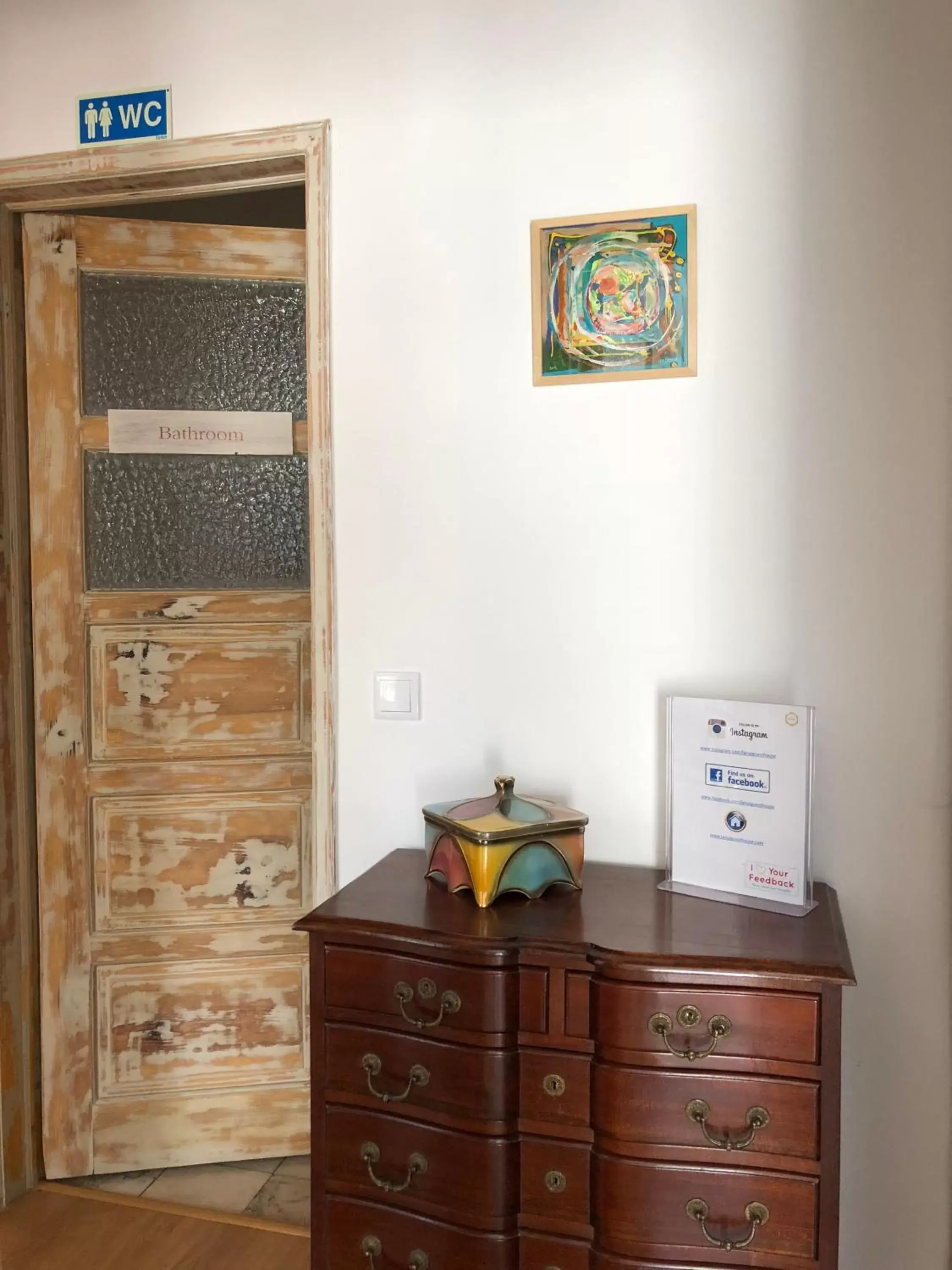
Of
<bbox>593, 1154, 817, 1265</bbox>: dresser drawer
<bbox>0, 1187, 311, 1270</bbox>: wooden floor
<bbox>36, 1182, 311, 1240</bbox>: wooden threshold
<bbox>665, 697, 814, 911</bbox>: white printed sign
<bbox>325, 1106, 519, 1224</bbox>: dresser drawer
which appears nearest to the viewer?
<bbox>593, 1154, 817, 1265</bbox>: dresser drawer

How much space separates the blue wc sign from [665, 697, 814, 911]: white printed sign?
1514 mm

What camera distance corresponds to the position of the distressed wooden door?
2217 mm

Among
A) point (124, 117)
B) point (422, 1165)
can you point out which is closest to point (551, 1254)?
point (422, 1165)

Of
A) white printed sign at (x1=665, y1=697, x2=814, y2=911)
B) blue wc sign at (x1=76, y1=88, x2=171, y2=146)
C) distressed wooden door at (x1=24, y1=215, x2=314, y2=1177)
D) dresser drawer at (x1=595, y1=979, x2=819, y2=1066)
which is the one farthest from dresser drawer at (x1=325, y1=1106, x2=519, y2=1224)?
blue wc sign at (x1=76, y1=88, x2=171, y2=146)

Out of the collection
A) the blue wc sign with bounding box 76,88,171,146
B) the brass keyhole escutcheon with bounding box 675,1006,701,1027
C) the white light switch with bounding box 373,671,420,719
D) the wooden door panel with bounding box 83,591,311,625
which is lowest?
the brass keyhole escutcheon with bounding box 675,1006,701,1027

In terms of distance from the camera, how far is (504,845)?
1.48 meters

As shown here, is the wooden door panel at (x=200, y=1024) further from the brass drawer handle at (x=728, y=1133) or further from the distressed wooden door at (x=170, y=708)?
the brass drawer handle at (x=728, y=1133)

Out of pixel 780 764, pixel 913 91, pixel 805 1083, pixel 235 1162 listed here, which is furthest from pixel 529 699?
pixel 235 1162

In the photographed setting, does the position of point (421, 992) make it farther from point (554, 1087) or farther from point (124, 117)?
point (124, 117)

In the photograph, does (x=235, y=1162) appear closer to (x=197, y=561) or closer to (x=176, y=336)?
(x=197, y=561)

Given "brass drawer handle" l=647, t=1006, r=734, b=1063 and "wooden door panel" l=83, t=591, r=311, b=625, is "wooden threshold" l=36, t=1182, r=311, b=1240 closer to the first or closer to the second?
"brass drawer handle" l=647, t=1006, r=734, b=1063

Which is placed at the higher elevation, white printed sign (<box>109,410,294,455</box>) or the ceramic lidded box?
white printed sign (<box>109,410,294,455</box>)

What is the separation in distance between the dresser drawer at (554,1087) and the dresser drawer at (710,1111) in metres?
0.03

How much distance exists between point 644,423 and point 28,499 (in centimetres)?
145
